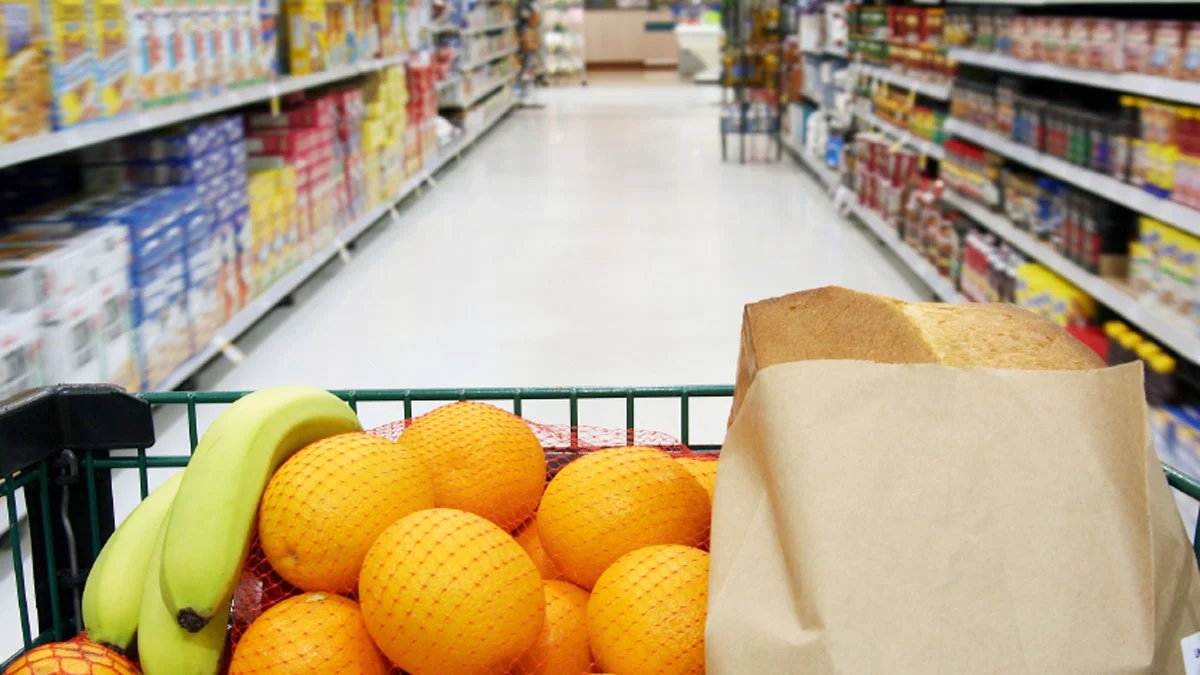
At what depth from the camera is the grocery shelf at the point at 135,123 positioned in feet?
8.38

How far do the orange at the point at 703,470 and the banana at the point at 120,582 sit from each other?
0.45 m

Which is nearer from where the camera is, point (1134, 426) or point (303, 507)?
point (1134, 426)

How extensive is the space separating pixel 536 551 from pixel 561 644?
0.15 m

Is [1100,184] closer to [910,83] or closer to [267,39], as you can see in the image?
[910,83]

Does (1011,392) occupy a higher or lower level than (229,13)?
lower

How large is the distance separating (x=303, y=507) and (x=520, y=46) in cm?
1553

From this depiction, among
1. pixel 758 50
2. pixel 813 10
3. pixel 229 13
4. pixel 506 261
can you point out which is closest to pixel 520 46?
pixel 758 50

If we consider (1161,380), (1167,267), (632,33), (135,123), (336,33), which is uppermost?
(632,33)

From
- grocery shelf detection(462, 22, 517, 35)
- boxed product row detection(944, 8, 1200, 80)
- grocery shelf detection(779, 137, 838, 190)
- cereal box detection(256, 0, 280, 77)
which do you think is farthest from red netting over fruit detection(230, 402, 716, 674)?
grocery shelf detection(462, 22, 517, 35)

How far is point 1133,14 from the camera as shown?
3.84 metres

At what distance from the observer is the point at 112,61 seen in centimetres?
306

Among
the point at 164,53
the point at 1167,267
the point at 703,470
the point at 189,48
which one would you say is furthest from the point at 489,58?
the point at 703,470

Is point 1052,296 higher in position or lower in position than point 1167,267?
lower

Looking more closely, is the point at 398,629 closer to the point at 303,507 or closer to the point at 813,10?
the point at 303,507
